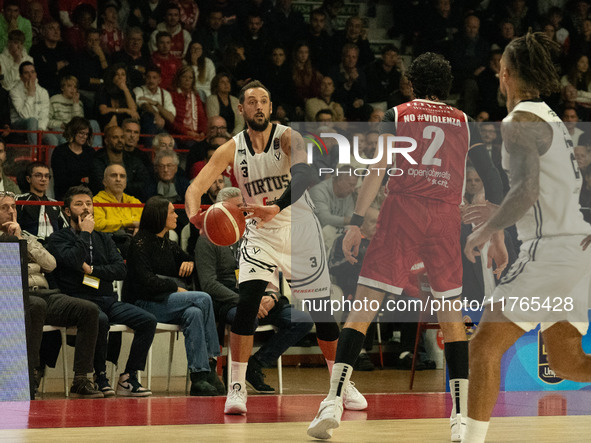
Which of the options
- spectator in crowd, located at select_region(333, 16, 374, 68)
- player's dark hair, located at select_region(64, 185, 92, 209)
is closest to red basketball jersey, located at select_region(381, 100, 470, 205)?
player's dark hair, located at select_region(64, 185, 92, 209)

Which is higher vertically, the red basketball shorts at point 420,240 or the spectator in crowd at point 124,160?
the spectator in crowd at point 124,160

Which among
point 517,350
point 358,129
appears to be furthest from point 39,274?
point 358,129

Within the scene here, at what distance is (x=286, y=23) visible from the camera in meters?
12.9

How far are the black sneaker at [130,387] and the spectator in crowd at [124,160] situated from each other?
106 inches

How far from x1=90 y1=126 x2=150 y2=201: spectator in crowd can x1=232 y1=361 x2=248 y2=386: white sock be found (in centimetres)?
417

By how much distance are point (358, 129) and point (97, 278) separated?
5421mm

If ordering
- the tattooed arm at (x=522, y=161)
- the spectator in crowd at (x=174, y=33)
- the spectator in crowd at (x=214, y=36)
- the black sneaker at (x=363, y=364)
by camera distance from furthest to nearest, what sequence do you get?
the spectator in crowd at (x=214, y=36)
the spectator in crowd at (x=174, y=33)
the black sneaker at (x=363, y=364)
the tattooed arm at (x=522, y=161)

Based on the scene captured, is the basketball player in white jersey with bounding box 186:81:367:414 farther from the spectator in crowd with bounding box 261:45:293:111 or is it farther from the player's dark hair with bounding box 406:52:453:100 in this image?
the spectator in crowd with bounding box 261:45:293:111

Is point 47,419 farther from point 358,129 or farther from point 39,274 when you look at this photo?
point 358,129

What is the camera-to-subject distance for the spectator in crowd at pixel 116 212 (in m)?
8.42

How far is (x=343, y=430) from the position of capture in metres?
4.71

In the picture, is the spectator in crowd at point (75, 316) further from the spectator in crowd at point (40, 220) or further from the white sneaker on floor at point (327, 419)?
the white sneaker on floor at point (327, 419)

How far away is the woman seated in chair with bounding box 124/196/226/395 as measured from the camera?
7.13 metres

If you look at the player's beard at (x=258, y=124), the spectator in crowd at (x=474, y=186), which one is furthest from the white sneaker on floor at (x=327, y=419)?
the spectator in crowd at (x=474, y=186)
